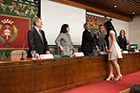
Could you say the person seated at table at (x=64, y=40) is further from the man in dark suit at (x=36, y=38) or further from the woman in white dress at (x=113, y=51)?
the woman in white dress at (x=113, y=51)

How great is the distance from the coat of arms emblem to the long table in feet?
6.64

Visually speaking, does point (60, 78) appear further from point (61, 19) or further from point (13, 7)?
point (61, 19)

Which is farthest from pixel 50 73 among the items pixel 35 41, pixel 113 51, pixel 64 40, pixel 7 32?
pixel 7 32

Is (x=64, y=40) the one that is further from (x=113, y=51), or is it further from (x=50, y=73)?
(x=113, y=51)

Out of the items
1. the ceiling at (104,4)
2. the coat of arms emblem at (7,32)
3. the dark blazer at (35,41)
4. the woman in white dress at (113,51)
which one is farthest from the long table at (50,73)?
the ceiling at (104,4)

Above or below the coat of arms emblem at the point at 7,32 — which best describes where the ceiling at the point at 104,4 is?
above

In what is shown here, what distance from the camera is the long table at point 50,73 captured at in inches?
75.2

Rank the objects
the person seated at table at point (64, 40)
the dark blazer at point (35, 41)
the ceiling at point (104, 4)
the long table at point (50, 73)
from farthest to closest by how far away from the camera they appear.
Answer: the ceiling at point (104, 4), the person seated at table at point (64, 40), the dark blazer at point (35, 41), the long table at point (50, 73)

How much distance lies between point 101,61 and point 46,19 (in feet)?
8.02

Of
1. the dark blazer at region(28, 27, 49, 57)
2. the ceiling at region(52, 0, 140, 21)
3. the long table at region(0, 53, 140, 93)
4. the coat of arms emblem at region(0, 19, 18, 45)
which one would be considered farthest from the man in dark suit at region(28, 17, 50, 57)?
the ceiling at region(52, 0, 140, 21)

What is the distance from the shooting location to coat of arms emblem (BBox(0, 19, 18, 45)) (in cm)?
372

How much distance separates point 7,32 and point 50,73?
2.21 m

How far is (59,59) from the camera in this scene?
8.34 ft

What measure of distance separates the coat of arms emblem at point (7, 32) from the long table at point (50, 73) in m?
2.02
